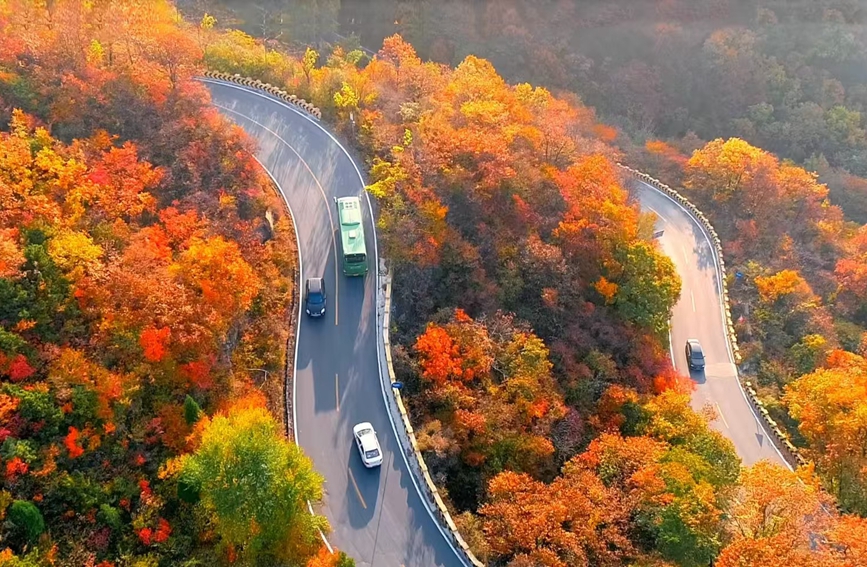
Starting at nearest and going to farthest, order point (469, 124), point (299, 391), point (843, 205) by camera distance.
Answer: point (299, 391) < point (469, 124) < point (843, 205)

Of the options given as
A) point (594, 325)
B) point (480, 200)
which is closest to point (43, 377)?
point (480, 200)

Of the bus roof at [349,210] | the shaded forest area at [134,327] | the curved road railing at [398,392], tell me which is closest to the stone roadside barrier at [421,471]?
the curved road railing at [398,392]

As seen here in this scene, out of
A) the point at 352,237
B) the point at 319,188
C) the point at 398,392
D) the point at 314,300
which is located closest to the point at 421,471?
the point at 398,392

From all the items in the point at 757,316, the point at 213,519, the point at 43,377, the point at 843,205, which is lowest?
the point at 213,519

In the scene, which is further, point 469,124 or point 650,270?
point 469,124

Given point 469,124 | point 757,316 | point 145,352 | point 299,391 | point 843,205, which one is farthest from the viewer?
point 843,205

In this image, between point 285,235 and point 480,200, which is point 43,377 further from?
point 480,200

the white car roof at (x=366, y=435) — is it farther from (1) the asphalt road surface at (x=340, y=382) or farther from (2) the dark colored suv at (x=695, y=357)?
(2) the dark colored suv at (x=695, y=357)

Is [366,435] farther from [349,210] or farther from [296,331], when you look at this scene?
[349,210]
